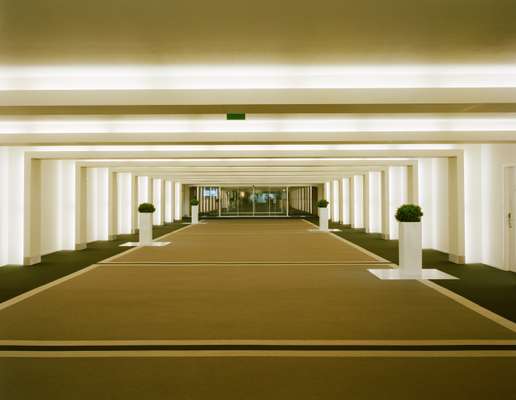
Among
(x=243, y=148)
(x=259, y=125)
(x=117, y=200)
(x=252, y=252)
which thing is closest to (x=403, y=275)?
(x=259, y=125)

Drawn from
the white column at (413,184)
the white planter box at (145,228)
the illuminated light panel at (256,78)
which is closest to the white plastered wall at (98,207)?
the white planter box at (145,228)

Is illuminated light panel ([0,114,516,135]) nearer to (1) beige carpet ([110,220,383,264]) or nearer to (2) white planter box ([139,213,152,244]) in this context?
(1) beige carpet ([110,220,383,264])

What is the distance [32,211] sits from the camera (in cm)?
1196

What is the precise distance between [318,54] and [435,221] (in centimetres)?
1060

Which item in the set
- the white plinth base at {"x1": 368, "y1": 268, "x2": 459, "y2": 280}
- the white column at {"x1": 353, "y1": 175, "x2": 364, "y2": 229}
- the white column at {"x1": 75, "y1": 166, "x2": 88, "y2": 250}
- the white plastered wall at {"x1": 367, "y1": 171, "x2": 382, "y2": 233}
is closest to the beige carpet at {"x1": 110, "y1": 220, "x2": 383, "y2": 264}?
the white plinth base at {"x1": 368, "y1": 268, "x2": 459, "y2": 280}

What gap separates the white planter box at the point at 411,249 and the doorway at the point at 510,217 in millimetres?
2522

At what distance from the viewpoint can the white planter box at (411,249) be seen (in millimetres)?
9391

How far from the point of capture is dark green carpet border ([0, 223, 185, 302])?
8698mm

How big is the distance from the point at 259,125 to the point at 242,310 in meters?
4.44

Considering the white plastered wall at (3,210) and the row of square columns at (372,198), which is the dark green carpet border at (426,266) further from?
the row of square columns at (372,198)

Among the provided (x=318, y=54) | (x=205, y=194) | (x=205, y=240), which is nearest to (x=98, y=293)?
(x=318, y=54)

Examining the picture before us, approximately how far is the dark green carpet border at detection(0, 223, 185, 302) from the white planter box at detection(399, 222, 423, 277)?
687cm

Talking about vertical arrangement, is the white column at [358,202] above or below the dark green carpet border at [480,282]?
above

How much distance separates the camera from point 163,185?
28594 millimetres
